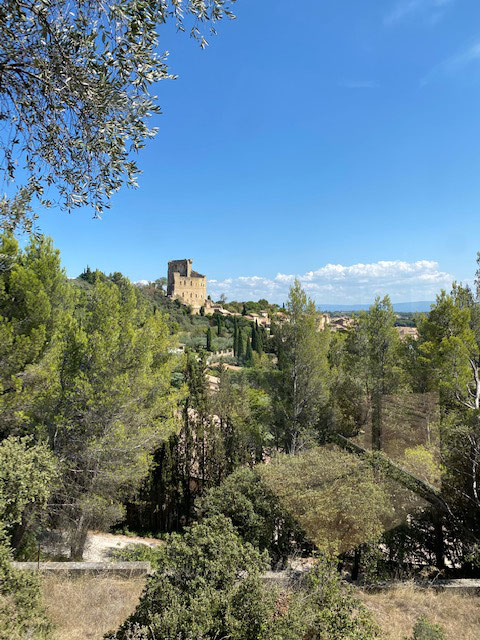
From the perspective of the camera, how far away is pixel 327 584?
4.11 metres

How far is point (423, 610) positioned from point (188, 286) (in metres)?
70.1

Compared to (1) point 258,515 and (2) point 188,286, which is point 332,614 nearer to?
(1) point 258,515

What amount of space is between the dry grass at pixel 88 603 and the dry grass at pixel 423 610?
3381mm

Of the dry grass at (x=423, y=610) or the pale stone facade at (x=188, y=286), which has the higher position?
the pale stone facade at (x=188, y=286)

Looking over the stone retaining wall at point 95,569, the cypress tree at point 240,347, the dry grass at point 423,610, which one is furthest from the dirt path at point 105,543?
the cypress tree at point 240,347

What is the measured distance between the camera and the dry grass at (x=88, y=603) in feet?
13.6

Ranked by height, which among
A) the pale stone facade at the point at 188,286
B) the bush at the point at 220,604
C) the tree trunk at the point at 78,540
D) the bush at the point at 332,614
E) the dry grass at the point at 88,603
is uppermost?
the pale stone facade at the point at 188,286

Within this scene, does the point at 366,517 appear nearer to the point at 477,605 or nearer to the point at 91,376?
Result: the point at 477,605

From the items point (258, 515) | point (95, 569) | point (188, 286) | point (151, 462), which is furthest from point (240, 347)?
point (95, 569)

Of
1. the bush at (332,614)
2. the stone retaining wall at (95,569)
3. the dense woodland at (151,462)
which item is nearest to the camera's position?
the bush at (332,614)

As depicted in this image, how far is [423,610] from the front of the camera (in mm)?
5363

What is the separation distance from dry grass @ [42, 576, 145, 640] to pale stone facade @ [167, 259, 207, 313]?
6578cm

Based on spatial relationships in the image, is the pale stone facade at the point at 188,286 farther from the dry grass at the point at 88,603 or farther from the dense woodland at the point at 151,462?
the dry grass at the point at 88,603

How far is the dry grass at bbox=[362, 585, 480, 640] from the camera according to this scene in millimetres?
4754
